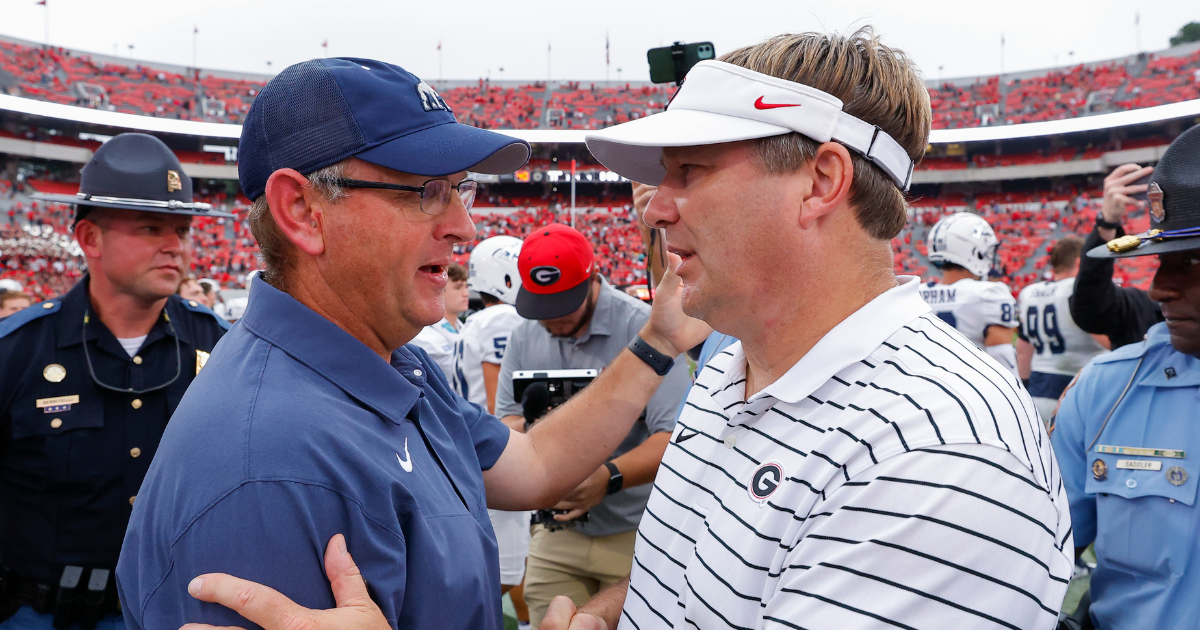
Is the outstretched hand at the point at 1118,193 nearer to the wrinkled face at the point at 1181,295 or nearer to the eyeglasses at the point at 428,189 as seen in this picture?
the wrinkled face at the point at 1181,295

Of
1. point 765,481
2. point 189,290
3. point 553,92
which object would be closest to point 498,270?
point 765,481

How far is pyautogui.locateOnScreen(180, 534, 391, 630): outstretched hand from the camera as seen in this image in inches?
45.1

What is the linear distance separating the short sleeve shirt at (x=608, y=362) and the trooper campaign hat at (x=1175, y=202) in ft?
5.93

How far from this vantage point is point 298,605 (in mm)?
1191

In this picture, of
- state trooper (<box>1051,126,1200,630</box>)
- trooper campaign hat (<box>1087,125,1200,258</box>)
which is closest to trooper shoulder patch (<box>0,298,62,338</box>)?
state trooper (<box>1051,126,1200,630</box>)

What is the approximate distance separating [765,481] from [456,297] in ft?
19.5

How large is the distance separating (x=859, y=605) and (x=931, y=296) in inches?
228

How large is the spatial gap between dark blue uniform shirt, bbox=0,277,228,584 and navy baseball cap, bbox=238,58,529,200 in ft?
6.07

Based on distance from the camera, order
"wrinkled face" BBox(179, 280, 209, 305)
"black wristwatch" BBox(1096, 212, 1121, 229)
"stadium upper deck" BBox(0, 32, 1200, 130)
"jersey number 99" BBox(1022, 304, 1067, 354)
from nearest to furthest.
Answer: "black wristwatch" BBox(1096, 212, 1121, 229) → "jersey number 99" BBox(1022, 304, 1067, 354) → "wrinkled face" BBox(179, 280, 209, 305) → "stadium upper deck" BBox(0, 32, 1200, 130)

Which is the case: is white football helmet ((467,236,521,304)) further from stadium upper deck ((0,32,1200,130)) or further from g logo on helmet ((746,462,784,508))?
stadium upper deck ((0,32,1200,130))

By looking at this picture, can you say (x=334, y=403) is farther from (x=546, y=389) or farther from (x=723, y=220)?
(x=546, y=389)

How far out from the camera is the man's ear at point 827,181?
1.38m

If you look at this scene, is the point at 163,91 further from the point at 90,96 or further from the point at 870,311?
the point at 870,311

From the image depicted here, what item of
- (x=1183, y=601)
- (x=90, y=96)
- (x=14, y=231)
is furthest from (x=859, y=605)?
(x=90, y=96)
